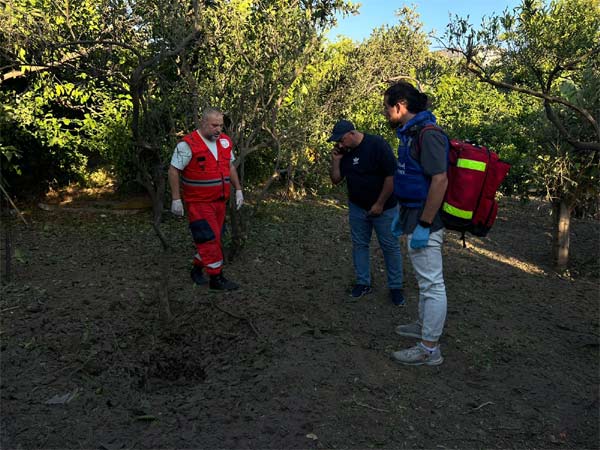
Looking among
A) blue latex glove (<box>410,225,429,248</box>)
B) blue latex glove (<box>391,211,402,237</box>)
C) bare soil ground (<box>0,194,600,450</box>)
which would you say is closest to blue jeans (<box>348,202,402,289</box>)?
bare soil ground (<box>0,194,600,450</box>)

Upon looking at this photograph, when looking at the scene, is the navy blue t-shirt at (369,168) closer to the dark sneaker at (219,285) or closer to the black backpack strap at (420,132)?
the black backpack strap at (420,132)

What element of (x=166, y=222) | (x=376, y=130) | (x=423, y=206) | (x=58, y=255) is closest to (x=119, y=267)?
(x=58, y=255)

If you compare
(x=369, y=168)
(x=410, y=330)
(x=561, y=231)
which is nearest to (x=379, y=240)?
(x=369, y=168)

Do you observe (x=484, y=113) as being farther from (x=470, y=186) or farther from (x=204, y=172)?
(x=470, y=186)

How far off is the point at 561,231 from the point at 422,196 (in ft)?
11.5

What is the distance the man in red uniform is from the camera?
15.1 feet

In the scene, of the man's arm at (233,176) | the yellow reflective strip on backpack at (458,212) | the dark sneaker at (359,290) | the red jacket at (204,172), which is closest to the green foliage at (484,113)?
the dark sneaker at (359,290)

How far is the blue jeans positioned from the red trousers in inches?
51.2

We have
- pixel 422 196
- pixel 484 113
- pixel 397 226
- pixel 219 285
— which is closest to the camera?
pixel 422 196

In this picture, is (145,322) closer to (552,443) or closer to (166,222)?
(552,443)

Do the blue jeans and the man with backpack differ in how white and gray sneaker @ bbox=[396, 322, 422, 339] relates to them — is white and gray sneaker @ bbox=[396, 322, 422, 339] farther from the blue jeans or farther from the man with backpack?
the blue jeans

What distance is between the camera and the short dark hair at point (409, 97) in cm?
345

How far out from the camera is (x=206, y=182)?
471cm

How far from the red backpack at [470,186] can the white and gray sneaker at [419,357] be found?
0.91 meters
